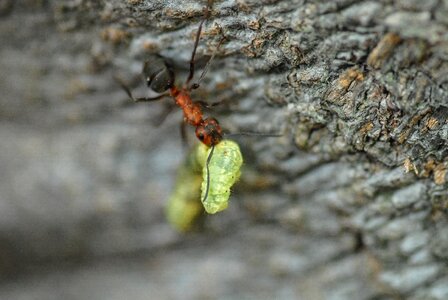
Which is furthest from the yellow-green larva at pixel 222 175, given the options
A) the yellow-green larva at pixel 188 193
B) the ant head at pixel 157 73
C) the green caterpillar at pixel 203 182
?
the ant head at pixel 157 73

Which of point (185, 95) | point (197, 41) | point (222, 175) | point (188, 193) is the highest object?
point (185, 95)

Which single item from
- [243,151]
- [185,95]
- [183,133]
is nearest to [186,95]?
[185,95]

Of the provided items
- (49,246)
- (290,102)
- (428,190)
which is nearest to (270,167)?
(290,102)

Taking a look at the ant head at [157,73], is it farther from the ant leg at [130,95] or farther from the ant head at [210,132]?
the ant head at [210,132]

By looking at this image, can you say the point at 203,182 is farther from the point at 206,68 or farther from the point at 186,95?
the point at 206,68

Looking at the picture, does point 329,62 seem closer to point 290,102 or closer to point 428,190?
point 290,102

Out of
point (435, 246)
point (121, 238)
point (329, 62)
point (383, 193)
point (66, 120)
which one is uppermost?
point (66, 120)
